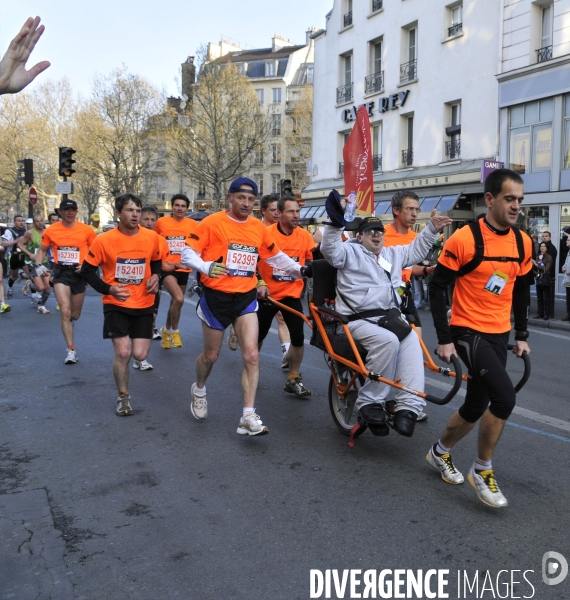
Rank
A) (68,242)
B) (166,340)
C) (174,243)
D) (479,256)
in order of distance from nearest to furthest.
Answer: (479,256), (68,242), (166,340), (174,243)

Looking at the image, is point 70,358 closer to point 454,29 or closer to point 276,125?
point 454,29

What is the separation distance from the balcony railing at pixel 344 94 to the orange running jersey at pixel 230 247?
2599 centimetres

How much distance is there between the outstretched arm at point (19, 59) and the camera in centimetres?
269

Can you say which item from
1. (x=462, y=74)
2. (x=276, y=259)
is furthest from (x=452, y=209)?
(x=276, y=259)

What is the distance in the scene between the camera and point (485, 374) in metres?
3.82

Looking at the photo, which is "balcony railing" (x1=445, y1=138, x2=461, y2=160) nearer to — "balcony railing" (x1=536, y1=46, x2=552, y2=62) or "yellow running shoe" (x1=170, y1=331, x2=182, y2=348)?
"balcony railing" (x1=536, y1=46, x2=552, y2=62)

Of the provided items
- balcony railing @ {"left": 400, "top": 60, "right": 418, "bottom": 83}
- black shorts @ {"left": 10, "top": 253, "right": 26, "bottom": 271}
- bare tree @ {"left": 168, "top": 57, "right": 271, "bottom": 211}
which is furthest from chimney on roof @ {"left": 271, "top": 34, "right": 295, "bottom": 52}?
black shorts @ {"left": 10, "top": 253, "right": 26, "bottom": 271}

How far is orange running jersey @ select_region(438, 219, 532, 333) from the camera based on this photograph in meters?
3.97

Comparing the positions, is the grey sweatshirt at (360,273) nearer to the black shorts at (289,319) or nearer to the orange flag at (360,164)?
the black shorts at (289,319)

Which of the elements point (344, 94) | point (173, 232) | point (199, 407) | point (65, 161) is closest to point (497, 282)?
point (199, 407)

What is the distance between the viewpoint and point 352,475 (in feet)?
14.5

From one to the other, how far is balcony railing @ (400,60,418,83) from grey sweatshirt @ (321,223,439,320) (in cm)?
2282

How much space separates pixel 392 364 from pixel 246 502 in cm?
139

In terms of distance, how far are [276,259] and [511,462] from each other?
8.11 ft
